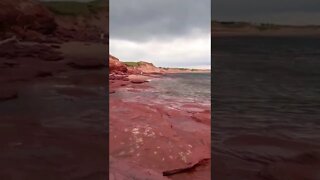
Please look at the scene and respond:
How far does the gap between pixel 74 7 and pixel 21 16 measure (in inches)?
14.7

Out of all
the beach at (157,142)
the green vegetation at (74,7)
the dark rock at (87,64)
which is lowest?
the beach at (157,142)

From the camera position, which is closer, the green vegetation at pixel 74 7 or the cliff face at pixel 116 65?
the green vegetation at pixel 74 7

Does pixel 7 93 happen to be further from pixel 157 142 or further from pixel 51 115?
pixel 157 142

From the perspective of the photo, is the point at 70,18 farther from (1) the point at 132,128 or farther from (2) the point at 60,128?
(1) the point at 132,128

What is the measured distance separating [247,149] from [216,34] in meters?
0.88

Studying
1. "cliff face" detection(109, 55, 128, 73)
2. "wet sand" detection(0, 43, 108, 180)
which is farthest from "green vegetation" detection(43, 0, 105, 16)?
"cliff face" detection(109, 55, 128, 73)

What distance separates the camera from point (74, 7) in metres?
2.62

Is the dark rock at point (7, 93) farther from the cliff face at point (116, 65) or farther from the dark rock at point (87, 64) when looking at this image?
the cliff face at point (116, 65)

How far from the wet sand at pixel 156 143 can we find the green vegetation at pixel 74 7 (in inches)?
55.5

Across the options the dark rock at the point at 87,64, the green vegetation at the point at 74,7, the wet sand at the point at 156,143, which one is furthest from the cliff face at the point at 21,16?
the wet sand at the point at 156,143

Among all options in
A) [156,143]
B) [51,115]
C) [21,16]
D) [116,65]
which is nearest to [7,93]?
[51,115]

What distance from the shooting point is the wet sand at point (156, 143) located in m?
3.86

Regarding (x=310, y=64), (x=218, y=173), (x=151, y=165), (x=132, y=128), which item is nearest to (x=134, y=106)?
(x=132, y=128)

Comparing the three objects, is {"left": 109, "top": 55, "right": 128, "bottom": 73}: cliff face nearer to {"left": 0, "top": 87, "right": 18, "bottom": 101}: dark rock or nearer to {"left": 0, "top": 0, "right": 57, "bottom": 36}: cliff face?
{"left": 0, "top": 0, "right": 57, "bottom": 36}: cliff face
